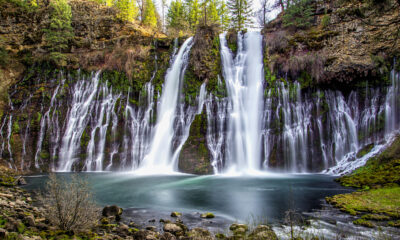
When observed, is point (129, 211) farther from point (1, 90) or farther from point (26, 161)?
point (1, 90)

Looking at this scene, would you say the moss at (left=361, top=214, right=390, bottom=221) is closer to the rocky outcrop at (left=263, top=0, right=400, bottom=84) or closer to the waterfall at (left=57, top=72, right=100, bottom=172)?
the rocky outcrop at (left=263, top=0, right=400, bottom=84)

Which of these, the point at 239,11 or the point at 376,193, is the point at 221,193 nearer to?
the point at 376,193

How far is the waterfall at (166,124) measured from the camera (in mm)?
15445

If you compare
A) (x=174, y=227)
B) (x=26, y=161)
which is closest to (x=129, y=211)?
(x=174, y=227)

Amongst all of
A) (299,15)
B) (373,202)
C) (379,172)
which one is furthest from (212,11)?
(373,202)

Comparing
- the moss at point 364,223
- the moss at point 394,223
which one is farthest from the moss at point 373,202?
the moss at point 364,223

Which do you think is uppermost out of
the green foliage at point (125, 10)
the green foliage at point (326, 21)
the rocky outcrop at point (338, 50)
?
the green foliage at point (125, 10)

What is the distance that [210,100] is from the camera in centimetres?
1650

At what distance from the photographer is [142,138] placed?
1677 cm

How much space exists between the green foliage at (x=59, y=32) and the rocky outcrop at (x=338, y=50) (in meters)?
→ 18.1

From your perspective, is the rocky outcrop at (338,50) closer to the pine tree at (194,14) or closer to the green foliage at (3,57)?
the pine tree at (194,14)

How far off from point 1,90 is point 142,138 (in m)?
11.8

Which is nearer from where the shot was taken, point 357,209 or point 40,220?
point 40,220

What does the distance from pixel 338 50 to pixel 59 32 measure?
23.8 meters
